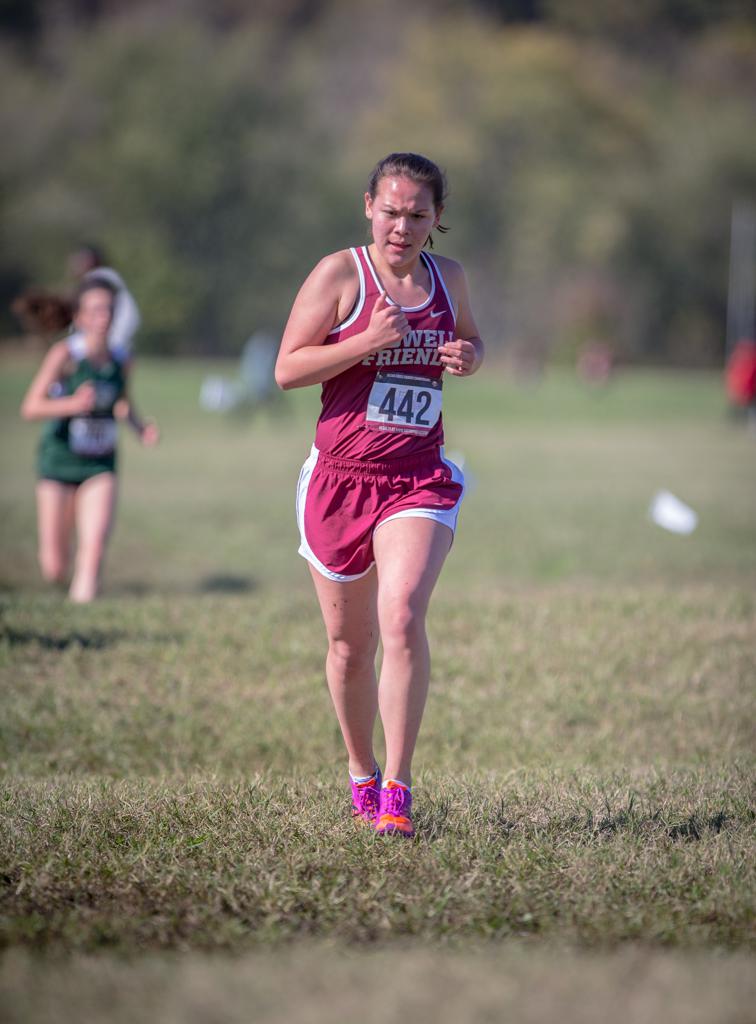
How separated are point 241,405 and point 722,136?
66.8 meters

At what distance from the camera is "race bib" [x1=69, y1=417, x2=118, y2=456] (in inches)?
381

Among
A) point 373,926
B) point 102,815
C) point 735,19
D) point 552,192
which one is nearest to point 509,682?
point 102,815

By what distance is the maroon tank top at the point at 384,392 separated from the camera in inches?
189

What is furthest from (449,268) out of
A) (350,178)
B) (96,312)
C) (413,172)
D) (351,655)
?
(350,178)

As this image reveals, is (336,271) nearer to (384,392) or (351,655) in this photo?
(384,392)

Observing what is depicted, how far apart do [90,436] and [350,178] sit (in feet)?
271

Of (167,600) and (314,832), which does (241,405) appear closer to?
(167,600)

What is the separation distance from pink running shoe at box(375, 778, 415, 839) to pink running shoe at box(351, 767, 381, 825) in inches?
10.6

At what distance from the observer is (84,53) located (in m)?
89.9

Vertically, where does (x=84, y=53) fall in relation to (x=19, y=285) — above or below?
above

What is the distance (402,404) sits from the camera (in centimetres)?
484

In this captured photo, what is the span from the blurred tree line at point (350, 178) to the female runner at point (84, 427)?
62651 mm

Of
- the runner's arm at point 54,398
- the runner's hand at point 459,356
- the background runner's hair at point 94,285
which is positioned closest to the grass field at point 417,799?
the runner's arm at point 54,398

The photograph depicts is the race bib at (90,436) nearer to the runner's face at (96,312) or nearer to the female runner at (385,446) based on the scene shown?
the runner's face at (96,312)
